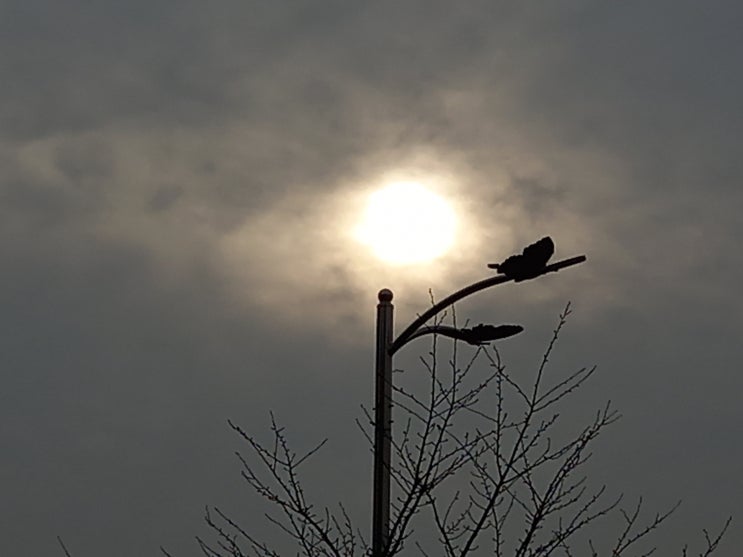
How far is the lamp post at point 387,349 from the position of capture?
214 inches

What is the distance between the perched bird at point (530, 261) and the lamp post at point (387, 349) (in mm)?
18

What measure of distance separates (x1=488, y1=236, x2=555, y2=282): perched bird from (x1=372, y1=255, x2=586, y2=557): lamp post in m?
0.02

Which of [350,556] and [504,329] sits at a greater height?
[504,329]

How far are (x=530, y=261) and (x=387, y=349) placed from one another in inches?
36.9

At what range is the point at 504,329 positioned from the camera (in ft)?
18.8

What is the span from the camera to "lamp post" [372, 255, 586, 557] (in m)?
5.44

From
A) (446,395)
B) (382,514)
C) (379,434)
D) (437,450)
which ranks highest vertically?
(446,395)

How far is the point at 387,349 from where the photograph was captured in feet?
18.7

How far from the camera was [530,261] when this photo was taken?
5582 millimetres

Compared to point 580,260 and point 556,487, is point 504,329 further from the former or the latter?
point 556,487

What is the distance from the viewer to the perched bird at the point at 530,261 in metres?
5.57

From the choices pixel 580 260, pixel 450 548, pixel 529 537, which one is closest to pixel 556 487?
pixel 529 537

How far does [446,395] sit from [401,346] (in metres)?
1.25

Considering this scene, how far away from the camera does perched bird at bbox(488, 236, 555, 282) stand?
5.57 metres
